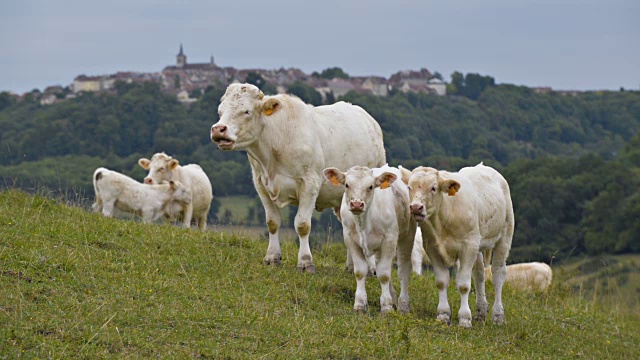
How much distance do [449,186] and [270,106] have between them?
3.21 meters

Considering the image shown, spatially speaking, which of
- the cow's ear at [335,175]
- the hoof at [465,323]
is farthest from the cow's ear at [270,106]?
the hoof at [465,323]

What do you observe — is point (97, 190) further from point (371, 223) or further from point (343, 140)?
point (371, 223)

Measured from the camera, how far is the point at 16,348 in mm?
8836

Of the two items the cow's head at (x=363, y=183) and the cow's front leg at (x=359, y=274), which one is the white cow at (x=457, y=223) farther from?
the cow's front leg at (x=359, y=274)

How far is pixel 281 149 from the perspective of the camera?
1414 centimetres

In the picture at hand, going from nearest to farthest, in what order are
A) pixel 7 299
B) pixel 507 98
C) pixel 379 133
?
pixel 7 299, pixel 379 133, pixel 507 98

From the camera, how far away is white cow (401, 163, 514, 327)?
40.0 feet

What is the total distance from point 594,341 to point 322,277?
4.04m

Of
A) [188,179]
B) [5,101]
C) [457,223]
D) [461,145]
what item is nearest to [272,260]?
[457,223]

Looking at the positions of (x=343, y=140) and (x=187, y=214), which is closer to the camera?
(x=343, y=140)

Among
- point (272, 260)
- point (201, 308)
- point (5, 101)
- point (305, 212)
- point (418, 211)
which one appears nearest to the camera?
point (201, 308)

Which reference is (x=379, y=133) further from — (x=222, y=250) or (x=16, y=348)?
(x=16, y=348)

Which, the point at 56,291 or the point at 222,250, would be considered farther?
the point at 222,250

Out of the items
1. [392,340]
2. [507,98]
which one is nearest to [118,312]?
[392,340]
